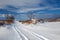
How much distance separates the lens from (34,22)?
4109 centimetres
